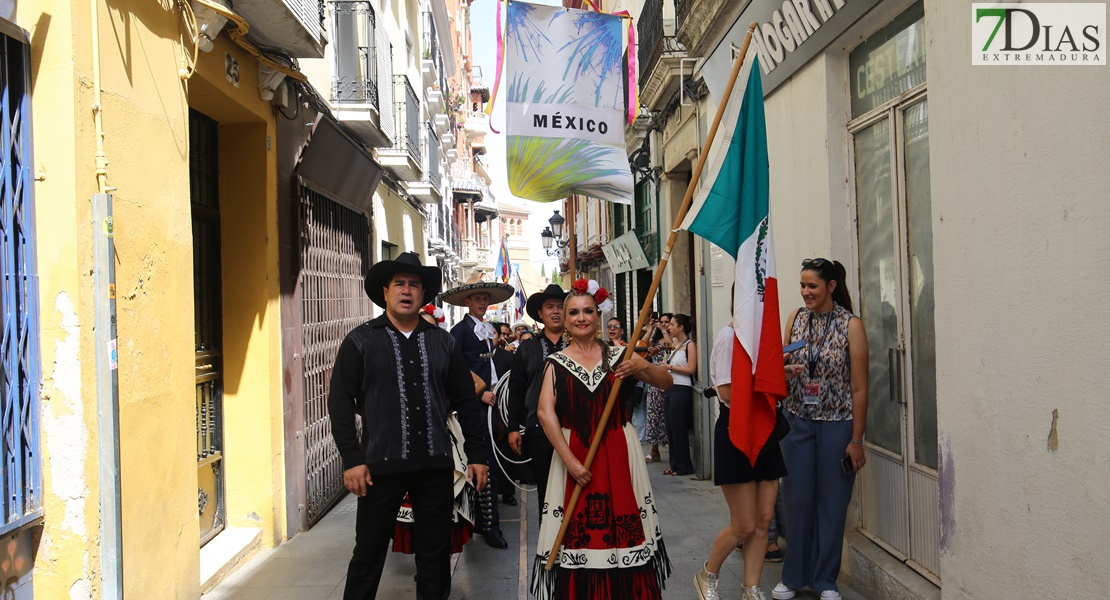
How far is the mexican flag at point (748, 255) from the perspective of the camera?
168 inches

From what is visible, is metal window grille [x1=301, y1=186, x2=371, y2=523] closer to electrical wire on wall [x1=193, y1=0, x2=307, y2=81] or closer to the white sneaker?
electrical wire on wall [x1=193, y1=0, x2=307, y2=81]

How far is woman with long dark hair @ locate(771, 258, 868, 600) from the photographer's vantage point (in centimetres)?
467

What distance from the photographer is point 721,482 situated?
4477mm

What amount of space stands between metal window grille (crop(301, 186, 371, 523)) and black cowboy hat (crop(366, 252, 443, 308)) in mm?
2924

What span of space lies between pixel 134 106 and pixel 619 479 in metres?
3.02

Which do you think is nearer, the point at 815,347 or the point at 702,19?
the point at 815,347

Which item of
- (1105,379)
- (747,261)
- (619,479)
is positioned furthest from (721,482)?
(1105,379)

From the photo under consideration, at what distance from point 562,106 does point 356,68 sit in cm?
320

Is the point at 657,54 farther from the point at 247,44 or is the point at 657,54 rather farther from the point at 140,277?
the point at 140,277

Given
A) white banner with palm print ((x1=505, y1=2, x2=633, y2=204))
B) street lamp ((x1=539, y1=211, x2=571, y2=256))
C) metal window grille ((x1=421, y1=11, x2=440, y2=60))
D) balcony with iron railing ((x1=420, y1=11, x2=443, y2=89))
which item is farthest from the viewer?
street lamp ((x1=539, y1=211, x2=571, y2=256))

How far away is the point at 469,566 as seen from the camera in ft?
19.3

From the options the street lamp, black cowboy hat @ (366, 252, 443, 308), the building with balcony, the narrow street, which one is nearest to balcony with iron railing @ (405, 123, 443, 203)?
the street lamp

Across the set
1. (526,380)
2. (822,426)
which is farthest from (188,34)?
(822,426)

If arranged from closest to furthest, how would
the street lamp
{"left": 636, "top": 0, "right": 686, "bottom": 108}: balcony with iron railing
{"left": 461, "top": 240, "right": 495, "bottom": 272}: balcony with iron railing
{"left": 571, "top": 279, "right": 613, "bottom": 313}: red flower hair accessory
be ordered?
{"left": 571, "top": 279, "right": 613, "bottom": 313}: red flower hair accessory
{"left": 636, "top": 0, "right": 686, "bottom": 108}: balcony with iron railing
the street lamp
{"left": 461, "top": 240, "right": 495, "bottom": 272}: balcony with iron railing
